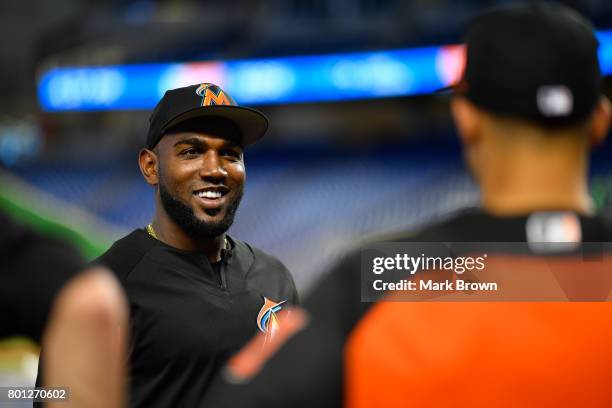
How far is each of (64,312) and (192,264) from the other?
916mm

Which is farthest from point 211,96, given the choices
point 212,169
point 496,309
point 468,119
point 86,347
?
point 496,309

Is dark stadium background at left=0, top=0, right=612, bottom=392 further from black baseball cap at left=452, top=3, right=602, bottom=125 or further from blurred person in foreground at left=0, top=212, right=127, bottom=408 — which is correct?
black baseball cap at left=452, top=3, right=602, bottom=125

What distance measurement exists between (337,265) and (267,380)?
0.64 feet

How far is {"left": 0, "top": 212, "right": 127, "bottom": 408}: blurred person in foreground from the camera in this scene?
147 centimetres

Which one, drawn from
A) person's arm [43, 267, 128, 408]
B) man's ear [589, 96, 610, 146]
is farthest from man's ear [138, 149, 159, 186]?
man's ear [589, 96, 610, 146]

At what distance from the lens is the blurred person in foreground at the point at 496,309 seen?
117 cm

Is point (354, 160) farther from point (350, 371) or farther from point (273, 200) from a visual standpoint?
point (350, 371)

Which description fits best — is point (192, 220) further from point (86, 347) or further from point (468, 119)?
point (468, 119)

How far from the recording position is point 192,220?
2.52m

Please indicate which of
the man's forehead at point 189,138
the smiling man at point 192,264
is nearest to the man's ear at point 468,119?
the smiling man at point 192,264

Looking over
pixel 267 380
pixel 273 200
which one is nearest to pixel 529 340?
pixel 267 380

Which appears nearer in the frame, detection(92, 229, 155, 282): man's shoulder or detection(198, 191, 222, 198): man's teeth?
detection(92, 229, 155, 282): man's shoulder

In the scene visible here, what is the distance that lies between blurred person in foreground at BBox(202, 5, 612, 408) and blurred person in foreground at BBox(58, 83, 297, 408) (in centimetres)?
102

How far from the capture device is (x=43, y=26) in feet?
43.4
